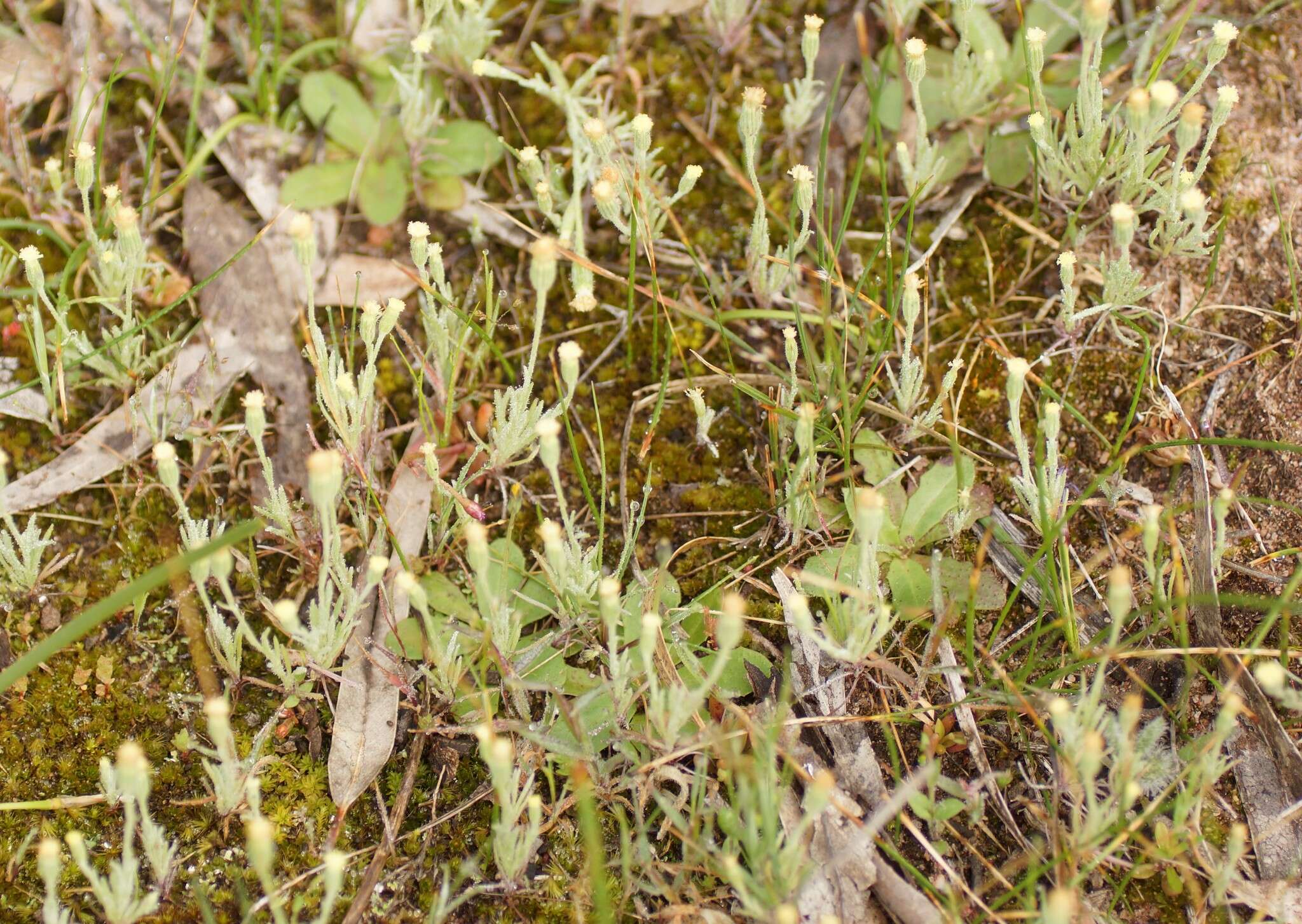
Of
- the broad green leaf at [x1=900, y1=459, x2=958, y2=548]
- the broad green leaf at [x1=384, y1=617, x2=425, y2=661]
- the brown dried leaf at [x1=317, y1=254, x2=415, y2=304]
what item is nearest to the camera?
the broad green leaf at [x1=384, y1=617, x2=425, y2=661]

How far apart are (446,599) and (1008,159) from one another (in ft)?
6.07

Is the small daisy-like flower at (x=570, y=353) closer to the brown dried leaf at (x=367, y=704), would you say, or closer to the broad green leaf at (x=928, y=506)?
the brown dried leaf at (x=367, y=704)

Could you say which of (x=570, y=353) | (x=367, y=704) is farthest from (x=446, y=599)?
(x=570, y=353)

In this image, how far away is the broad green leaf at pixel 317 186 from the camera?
2676 mm

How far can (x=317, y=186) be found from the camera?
2.69 metres

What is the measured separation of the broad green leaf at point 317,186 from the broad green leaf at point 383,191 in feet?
0.13

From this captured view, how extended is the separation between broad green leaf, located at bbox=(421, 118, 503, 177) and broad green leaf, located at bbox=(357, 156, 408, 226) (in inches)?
3.0

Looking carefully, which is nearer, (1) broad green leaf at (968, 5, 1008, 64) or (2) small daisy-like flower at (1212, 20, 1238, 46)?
(2) small daisy-like flower at (1212, 20, 1238, 46)

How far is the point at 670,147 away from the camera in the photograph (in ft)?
9.23

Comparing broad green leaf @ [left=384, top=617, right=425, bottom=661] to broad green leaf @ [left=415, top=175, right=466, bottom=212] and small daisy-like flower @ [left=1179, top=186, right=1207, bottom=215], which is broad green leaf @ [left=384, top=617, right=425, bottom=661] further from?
small daisy-like flower @ [left=1179, top=186, right=1207, bottom=215]

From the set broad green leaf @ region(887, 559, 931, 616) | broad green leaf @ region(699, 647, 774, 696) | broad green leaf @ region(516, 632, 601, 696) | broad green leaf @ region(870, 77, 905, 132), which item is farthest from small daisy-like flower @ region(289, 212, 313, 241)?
broad green leaf @ region(870, 77, 905, 132)

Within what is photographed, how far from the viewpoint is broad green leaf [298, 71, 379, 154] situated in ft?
9.02

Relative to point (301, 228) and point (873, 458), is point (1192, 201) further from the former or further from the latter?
point (301, 228)

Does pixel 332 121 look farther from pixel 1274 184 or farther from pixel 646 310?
pixel 1274 184
